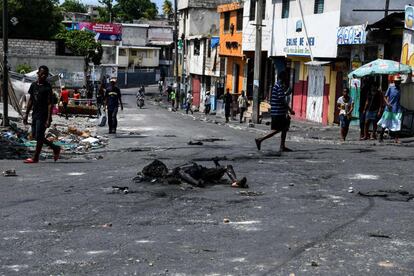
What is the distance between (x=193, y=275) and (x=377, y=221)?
9.03ft

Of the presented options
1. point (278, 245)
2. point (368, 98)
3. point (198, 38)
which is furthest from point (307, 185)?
point (198, 38)

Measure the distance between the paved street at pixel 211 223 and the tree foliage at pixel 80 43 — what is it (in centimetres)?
5995

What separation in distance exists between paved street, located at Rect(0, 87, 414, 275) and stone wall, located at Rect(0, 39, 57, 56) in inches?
1641

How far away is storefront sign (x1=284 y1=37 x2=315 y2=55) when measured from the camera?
99.4 feet

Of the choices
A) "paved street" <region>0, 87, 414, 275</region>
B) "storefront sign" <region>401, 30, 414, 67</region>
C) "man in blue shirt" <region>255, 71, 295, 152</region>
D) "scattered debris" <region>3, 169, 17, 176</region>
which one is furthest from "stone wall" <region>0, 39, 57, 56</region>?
"scattered debris" <region>3, 169, 17, 176</region>

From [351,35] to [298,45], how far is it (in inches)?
277

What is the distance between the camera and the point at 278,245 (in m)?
6.14

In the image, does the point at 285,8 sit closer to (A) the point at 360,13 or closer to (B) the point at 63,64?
(A) the point at 360,13

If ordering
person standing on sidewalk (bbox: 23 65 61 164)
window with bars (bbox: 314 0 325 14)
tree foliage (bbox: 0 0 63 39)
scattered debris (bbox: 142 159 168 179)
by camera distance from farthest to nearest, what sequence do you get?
1. tree foliage (bbox: 0 0 63 39)
2. window with bars (bbox: 314 0 325 14)
3. person standing on sidewalk (bbox: 23 65 61 164)
4. scattered debris (bbox: 142 159 168 179)

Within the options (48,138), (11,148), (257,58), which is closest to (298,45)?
(257,58)

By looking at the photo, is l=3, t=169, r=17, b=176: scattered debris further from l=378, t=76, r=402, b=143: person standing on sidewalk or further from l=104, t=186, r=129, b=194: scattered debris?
l=378, t=76, r=402, b=143: person standing on sidewalk

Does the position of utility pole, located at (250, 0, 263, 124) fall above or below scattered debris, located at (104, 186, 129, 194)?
above

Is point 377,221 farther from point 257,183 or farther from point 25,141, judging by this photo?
point 25,141

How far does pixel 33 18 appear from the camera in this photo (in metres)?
63.9
